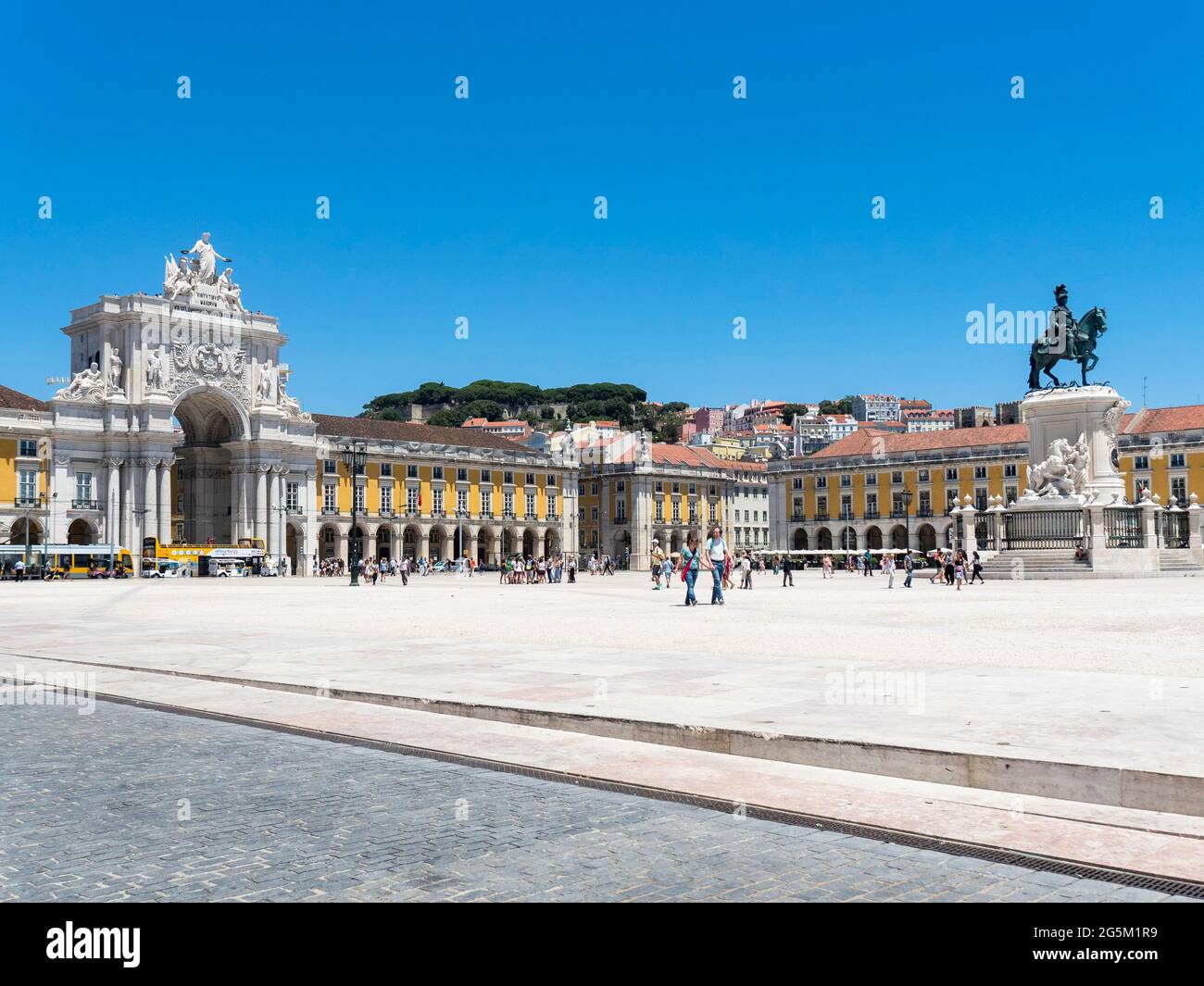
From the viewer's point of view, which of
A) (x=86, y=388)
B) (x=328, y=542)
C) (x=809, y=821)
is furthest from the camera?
(x=328, y=542)

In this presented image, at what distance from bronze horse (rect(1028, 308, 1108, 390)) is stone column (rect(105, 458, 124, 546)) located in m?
58.5

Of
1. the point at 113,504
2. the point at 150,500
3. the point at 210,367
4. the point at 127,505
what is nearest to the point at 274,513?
the point at 150,500

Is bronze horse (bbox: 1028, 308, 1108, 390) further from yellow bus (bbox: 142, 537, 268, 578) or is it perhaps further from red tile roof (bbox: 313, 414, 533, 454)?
red tile roof (bbox: 313, 414, 533, 454)

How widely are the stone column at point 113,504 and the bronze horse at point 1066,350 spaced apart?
58472mm

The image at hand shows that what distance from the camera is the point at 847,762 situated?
771 centimetres

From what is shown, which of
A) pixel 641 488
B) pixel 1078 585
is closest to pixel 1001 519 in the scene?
pixel 1078 585

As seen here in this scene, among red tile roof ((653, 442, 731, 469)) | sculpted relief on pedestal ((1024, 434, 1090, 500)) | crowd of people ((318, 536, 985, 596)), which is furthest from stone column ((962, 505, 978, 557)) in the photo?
red tile roof ((653, 442, 731, 469))

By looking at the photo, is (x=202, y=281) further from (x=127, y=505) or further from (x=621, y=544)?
(x=621, y=544)

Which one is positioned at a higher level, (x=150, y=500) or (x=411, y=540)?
(x=150, y=500)

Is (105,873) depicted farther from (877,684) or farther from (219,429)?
(219,429)

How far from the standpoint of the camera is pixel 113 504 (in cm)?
7831

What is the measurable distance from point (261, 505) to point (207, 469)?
6.65 metres
